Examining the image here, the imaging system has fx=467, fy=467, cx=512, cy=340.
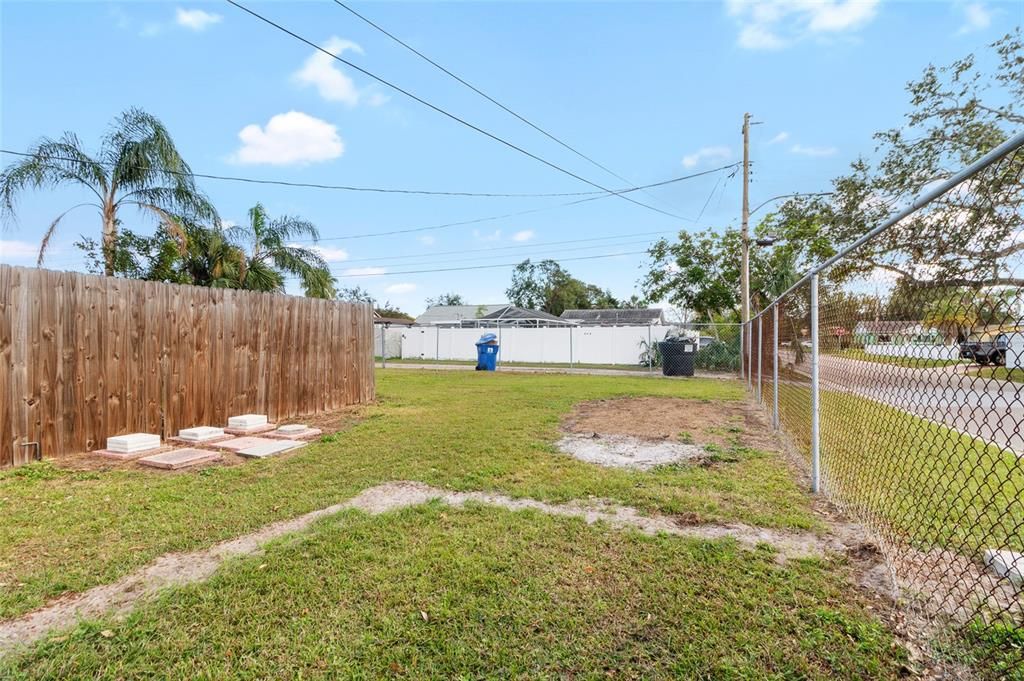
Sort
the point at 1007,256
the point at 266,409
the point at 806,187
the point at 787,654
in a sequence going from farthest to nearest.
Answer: the point at 806,187 < the point at 266,409 < the point at 787,654 < the point at 1007,256

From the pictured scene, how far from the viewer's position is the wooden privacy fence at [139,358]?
4.16m

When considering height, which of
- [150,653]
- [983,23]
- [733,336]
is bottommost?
[150,653]

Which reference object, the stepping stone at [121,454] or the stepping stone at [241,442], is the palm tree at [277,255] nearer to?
the stepping stone at [241,442]

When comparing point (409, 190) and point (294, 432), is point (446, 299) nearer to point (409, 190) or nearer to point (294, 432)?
point (409, 190)

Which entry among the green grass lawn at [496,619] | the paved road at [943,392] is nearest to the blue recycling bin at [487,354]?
the paved road at [943,392]

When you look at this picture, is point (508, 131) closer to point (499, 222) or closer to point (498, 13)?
point (498, 13)

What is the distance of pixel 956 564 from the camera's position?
228 cm

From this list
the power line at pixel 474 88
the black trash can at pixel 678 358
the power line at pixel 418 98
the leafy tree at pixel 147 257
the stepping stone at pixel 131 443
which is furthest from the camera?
the black trash can at pixel 678 358

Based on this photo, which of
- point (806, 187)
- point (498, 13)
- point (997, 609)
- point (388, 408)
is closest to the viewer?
point (997, 609)

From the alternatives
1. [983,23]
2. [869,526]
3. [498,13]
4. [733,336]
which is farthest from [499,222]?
[869,526]

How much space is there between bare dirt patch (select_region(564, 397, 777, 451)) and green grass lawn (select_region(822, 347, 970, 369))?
97.2 inches

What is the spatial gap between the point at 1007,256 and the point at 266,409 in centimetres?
711

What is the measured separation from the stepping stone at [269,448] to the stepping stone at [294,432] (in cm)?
23

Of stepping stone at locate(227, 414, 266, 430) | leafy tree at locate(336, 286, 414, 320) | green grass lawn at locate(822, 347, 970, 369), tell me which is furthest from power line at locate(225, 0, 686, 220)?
leafy tree at locate(336, 286, 414, 320)
